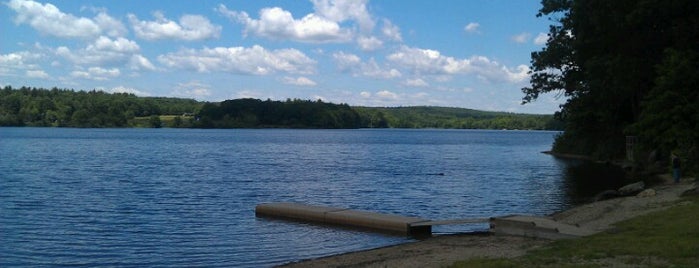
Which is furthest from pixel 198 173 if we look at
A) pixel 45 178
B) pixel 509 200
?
pixel 509 200

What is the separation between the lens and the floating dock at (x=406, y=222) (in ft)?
62.4

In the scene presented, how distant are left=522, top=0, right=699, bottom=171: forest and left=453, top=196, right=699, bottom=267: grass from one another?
754 inches

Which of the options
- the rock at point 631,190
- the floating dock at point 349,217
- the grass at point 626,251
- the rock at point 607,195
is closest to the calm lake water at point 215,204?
the floating dock at point 349,217

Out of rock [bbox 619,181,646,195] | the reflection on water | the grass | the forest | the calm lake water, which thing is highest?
the forest

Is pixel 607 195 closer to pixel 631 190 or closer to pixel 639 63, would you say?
pixel 631 190

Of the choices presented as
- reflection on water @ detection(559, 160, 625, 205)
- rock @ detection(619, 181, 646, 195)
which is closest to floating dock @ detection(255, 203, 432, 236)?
reflection on water @ detection(559, 160, 625, 205)

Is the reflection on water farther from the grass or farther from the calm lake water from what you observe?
the grass

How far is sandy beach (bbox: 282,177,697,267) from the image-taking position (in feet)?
52.1

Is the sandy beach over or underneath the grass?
underneath

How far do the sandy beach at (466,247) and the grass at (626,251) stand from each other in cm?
122

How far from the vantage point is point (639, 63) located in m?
41.5

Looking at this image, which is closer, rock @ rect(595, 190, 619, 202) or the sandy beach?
the sandy beach

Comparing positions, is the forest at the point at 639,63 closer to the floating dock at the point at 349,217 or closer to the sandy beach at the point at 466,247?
the sandy beach at the point at 466,247

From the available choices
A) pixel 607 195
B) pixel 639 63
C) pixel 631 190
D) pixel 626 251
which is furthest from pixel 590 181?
pixel 626 251
